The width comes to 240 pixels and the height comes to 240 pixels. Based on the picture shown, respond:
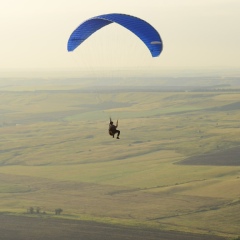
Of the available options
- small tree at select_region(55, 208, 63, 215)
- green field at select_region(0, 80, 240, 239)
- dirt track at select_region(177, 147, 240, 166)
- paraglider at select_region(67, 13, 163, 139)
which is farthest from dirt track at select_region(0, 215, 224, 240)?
dirt track at select_region(177, 147, 240, 166)

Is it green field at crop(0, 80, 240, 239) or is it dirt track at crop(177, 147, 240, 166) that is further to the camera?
dirt track at crop(177, 147, 240, 166)

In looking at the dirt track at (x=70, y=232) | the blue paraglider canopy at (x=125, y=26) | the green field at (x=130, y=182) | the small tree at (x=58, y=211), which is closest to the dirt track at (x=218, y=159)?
the green field at (x=130, y=182)

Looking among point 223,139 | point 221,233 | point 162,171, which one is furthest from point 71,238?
point 223,139

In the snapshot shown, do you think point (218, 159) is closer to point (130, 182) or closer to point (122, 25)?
point (130, 182)

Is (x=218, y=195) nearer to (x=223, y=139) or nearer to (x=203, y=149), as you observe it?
(x=203, y=149)

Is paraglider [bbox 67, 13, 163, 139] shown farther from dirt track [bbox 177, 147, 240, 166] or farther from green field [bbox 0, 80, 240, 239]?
dirt track [bbox 177, 147, 240, 166]

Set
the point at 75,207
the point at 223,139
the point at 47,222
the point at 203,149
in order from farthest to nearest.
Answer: the point at 223,139 → the point at 203,149 → the point at 75,207 → the point at 47,222
